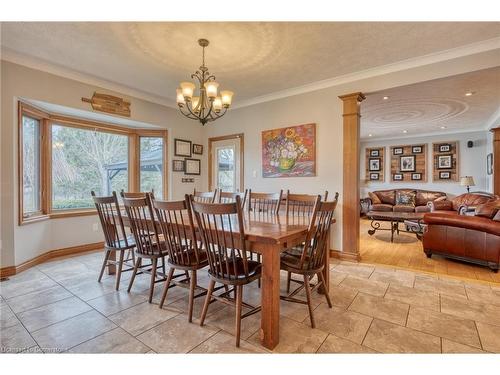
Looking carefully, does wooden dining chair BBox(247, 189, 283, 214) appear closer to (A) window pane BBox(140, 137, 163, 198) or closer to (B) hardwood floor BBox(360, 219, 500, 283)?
(B) hardwood floor BBox(360, 219, 500, 283)

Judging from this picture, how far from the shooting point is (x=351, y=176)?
3488 millimetres

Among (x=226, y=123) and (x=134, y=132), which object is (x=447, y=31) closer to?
(x=226, y=123)

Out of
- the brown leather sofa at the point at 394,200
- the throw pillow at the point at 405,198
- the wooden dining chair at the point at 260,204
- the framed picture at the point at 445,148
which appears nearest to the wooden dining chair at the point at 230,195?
the wooden dining chair at the point at 260,204

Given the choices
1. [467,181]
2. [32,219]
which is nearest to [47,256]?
[32,219]

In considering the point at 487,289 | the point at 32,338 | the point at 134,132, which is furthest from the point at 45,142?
the point at 487,289

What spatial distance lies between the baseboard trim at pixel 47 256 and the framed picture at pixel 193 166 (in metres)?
1.98

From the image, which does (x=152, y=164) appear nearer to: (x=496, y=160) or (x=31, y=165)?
(x=31, y=165)

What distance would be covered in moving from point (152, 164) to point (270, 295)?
383 cm

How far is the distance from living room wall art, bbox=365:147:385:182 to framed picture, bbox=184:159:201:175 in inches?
226

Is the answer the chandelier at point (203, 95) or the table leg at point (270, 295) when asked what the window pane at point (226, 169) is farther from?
the table leg at point (270, 295)

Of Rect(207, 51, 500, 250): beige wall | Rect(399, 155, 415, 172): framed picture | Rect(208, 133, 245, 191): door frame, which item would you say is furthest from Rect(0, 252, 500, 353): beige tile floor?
Rect(399, 155, 415, 172): framed picture

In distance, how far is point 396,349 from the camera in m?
1.64

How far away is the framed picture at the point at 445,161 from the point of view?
678 centimetres

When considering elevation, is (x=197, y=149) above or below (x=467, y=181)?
above
